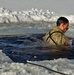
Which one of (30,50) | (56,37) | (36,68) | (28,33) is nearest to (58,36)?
(56,37)

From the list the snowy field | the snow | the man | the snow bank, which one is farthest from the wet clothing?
the snow bank

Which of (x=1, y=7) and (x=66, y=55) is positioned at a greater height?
(x=1, y=7)

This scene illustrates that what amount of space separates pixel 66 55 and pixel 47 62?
5.74 ft

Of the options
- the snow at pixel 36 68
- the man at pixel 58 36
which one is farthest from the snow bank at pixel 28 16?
the snow at pixel 36 68

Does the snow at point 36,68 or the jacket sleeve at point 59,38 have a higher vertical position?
the jacket sleeve at point 59,38

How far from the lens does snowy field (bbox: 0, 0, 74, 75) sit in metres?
5.61

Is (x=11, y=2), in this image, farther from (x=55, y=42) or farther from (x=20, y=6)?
(x=55, y=42)

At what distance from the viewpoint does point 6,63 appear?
596 centimetres

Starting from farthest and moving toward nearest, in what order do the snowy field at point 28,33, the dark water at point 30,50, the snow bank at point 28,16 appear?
the snow bank at point 28,16 < the dark water at point 30,50 < the snowy field at point 28,33

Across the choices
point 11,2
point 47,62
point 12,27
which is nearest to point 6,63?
point 47,62

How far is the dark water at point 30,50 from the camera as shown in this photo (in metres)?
7.47

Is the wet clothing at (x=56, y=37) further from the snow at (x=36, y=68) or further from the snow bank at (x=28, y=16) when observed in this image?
the snow bank at (x=28, y=16)

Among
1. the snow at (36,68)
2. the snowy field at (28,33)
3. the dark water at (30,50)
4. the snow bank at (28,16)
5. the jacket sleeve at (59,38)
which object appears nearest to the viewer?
the snow at (36,68)

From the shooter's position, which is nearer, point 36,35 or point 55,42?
point 55,42
